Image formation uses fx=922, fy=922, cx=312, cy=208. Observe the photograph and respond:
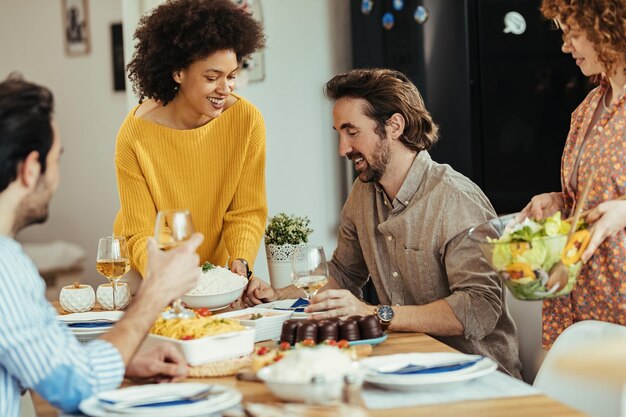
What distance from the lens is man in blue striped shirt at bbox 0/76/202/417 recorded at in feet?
4.83

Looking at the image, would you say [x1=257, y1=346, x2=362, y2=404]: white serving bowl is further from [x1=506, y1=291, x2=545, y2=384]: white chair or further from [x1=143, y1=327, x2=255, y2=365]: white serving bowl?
[x1=506, y1=291, x2=545, y2=384]: white chair

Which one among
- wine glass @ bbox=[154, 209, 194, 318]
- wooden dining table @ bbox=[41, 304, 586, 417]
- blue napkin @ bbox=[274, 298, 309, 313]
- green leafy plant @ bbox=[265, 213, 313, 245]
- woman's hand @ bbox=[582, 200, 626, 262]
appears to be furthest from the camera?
green leafy plant @ bbox=[265, 213, 313, 245]

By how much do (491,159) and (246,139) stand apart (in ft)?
7.43

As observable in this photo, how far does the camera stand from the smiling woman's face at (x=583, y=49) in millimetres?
2244

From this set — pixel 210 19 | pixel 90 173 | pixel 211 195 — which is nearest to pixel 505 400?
pixel 211 195

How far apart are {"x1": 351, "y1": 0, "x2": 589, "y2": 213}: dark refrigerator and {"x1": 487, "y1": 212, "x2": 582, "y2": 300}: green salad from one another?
10.4 ft

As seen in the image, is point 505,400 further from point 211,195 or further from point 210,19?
point 210,19

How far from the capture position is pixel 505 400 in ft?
4.98

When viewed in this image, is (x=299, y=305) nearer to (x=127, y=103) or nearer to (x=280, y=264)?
(x=280, y=264)

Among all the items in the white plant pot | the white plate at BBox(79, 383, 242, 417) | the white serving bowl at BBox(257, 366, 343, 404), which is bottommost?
the white plant pot

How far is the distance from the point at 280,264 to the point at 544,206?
1790mm

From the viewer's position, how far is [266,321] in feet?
7.02

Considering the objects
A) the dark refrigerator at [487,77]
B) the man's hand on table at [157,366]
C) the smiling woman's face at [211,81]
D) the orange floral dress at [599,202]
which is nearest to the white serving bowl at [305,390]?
the man's hand on table at [157,366]

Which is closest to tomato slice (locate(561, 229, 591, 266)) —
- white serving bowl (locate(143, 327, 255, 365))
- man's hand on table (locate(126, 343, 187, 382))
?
white serving bowl (locate(143, 327, 255, 365))
